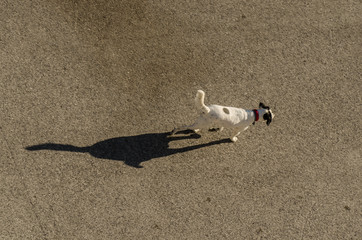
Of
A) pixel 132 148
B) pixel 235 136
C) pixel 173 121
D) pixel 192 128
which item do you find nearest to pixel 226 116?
pixel 192 128

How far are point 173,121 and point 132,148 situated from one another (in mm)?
791

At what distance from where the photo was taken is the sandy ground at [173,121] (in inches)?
210

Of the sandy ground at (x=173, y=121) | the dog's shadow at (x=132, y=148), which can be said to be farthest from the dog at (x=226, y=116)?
the sandy ground at (x=173, y=121)

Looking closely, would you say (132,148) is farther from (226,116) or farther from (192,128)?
(226,116)

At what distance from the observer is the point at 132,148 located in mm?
5688

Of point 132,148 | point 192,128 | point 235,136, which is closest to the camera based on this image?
point 192,128

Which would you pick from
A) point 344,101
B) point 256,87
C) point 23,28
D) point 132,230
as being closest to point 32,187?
point 132,230

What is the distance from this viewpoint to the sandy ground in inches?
210

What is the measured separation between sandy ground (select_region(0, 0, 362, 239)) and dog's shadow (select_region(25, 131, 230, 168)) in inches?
0.8

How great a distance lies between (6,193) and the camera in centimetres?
519

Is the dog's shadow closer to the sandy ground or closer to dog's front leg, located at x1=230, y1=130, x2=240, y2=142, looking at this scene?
the sandy ground

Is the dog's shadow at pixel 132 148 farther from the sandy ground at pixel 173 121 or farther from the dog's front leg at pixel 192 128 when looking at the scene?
the dog's front leg at pixel 192 128

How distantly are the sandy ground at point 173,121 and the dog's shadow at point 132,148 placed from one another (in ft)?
0.07

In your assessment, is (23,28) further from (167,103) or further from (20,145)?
(167,103)
